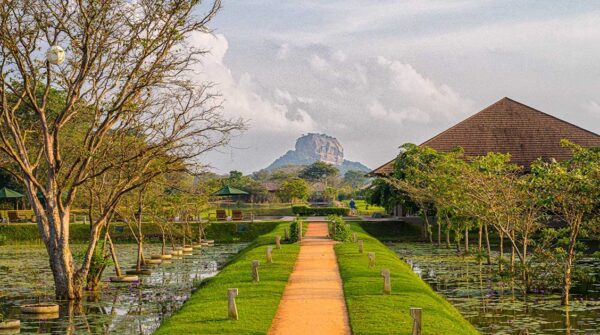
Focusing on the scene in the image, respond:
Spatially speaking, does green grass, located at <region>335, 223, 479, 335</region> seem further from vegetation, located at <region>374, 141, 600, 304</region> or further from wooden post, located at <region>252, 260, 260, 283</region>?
vegetation, located at <region>374, 141, 600, 304</region>

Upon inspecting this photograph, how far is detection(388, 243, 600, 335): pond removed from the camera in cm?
1759

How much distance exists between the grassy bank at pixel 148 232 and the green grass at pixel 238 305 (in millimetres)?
24846

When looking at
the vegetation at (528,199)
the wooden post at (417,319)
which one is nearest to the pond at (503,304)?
the vegetation at (528,199)

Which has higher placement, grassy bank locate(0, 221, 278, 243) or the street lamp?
the street lamp

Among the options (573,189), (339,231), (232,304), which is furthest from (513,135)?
(232,304)

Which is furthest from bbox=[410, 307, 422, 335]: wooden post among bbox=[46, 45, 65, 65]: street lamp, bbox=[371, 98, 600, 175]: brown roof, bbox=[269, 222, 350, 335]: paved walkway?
bbox=[371, 98, 600, 175]: brown roof

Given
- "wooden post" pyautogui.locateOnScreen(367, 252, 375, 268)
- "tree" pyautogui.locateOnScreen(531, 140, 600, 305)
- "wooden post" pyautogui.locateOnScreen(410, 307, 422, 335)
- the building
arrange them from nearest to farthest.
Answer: "wooden post" pyautogui.locateOnScreen(410, 307, 422, 335)
"tree" pyautogui.locateOnScreen(531, 140, 600, 305)
"wooden post" pyautogui.locateOnScreen(367, 252, 375, 268)
the building

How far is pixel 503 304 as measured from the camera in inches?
817

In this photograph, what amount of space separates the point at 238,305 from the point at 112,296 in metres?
7.68

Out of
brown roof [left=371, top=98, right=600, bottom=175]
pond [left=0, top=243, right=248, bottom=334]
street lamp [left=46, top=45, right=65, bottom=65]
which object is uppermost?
brown roof [left=371, top=98, right=600, bottom=175]

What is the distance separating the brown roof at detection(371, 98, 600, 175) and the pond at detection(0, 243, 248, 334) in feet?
68.3

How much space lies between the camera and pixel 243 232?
50656 millimetres

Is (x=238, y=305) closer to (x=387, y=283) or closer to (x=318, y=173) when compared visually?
(x=387, y=283)

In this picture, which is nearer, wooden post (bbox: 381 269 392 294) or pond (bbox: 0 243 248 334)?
wooden post (bbox: 381 269 392 294)
